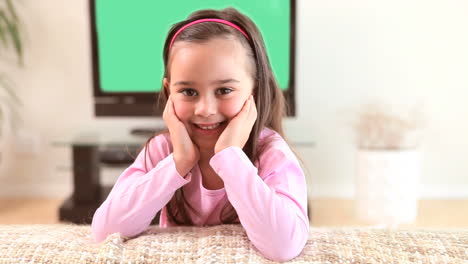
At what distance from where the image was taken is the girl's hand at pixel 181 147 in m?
0.83

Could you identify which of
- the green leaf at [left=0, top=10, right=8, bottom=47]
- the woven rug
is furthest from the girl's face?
the green leaf at [left=0, top=10, right=8, bottom=47]

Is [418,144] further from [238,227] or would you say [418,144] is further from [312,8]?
[238,227]

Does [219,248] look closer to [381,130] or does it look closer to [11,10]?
[381,130]

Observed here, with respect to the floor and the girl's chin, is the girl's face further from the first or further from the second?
the floor

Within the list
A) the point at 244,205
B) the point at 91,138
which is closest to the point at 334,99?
the point at 91,138

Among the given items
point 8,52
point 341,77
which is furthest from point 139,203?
point 8,52

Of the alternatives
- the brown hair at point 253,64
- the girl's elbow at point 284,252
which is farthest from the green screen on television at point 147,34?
the girl's elbow at point 284,252

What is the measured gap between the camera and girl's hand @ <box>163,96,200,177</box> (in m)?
0.83

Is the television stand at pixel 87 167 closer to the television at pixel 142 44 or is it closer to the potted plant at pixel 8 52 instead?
the television at pixel 142 44

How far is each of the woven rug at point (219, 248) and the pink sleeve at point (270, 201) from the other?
3cm

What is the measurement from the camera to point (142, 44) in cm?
271

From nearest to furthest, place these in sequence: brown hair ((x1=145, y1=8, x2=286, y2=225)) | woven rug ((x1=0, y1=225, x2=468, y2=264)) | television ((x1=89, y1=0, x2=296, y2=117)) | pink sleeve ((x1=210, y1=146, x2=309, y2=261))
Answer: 1. woven rug ((x1=0, y1=225, x2=468, y2=264))
2. pink sleeve ((x1=210, y1=146, x2=309, y2=261))
3. brown hair ((x1=145, y1=8, x2=286, y2=225))
4. television ((x1=89, y1=0, x2=296, y2=117))

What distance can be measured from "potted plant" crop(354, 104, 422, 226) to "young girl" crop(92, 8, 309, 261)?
5.21 ft

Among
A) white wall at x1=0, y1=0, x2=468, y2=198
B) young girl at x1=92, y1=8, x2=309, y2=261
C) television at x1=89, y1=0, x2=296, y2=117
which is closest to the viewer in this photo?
young girl at x1=92, y1=8, x2=309, y2=261
